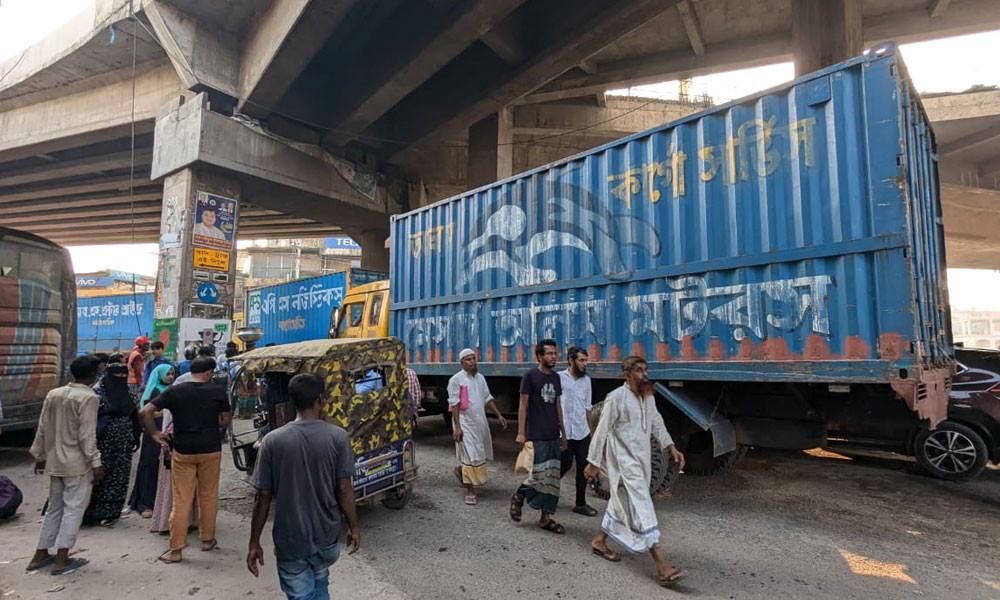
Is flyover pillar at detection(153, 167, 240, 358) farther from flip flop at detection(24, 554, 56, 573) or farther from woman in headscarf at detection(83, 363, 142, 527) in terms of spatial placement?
flip flop at detection(24, 554, 56, 573)

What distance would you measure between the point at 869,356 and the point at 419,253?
17.8 feet

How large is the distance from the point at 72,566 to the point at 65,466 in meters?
0.65

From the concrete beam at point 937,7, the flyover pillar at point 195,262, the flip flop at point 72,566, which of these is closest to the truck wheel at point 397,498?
the flip flop at point 72,566

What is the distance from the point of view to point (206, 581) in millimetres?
3084

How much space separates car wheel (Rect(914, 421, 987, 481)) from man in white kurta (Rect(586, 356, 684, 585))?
12.1ft

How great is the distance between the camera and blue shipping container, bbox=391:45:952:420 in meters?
3.42

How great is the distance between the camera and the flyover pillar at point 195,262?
1041 centimetres

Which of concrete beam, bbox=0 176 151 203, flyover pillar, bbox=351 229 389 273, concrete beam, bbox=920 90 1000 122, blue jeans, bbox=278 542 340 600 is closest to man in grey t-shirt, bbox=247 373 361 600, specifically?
blue jeans, bbox=278 542 340 600

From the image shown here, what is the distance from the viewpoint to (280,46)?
370 inches

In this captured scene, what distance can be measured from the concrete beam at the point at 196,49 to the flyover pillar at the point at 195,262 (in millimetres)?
1953

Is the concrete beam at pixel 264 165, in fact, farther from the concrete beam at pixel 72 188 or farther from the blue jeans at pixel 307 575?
the blue jeans at pixel 307 575

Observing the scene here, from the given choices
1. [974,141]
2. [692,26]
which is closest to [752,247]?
[692,26]

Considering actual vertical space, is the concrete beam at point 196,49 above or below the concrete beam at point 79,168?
above

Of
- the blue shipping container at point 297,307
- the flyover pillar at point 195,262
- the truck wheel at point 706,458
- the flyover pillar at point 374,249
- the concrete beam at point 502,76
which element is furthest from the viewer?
the flyover pillar at point 374,249
